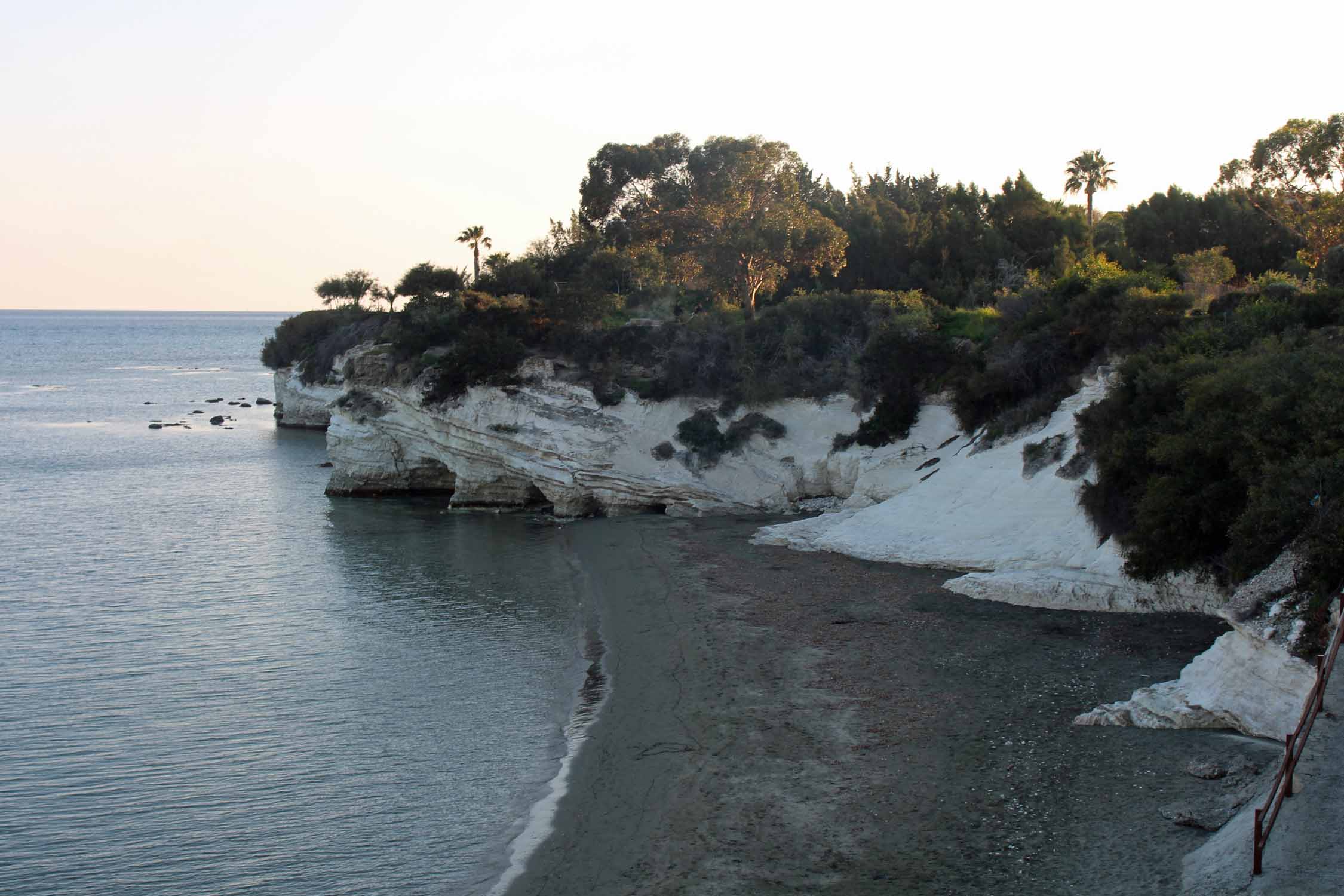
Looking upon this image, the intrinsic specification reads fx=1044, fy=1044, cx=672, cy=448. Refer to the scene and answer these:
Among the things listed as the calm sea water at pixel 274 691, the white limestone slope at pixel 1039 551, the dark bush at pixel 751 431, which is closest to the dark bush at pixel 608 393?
the dark bush at pixel 751 431

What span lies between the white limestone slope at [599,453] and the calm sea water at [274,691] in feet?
6.98

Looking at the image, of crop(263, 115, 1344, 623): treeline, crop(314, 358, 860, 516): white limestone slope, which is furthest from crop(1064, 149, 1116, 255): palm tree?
crop(314, 358, 860, 516): white limestone slope

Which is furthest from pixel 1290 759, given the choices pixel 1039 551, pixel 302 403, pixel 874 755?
pixel 302 403

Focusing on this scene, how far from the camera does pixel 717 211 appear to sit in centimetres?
5119

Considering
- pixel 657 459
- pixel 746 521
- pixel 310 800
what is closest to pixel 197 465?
pixel 657 459

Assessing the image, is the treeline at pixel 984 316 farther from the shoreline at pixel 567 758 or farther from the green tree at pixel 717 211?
the shoreline at pixel 567 758

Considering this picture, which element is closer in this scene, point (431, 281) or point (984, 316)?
point (984, 316)

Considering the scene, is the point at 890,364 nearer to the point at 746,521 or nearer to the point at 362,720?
the point at 746,521

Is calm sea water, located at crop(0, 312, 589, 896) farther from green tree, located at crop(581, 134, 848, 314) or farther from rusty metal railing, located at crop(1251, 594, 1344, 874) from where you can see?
green tree, located at crop(581, 134, 848, 314)

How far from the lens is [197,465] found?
52.3 meters

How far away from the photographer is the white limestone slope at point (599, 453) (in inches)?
1462

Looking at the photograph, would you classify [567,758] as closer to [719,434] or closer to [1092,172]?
[719,434]

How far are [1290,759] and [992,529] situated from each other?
16497 mm

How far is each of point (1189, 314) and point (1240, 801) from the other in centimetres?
2112
